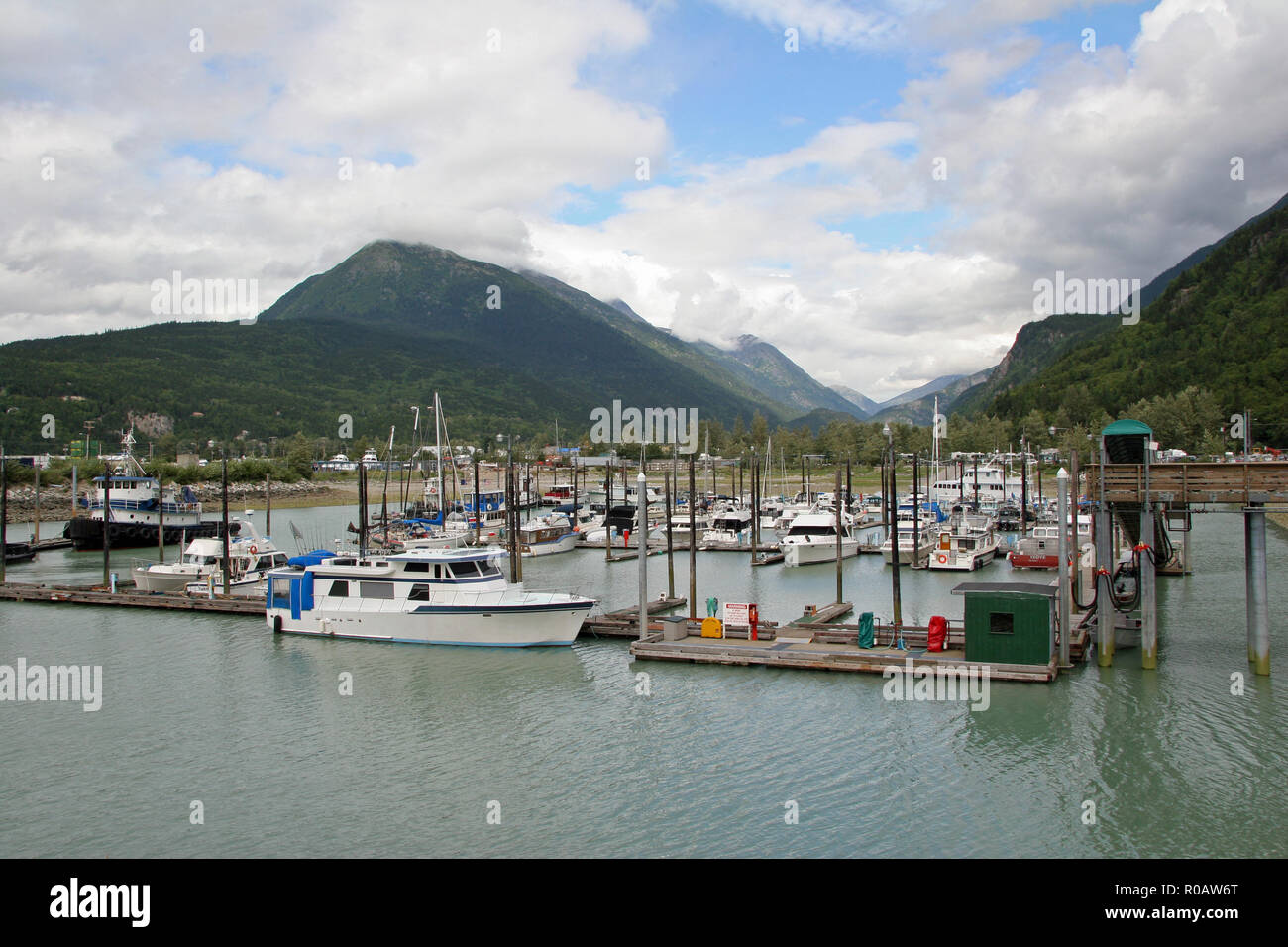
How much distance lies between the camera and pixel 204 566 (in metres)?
51.1

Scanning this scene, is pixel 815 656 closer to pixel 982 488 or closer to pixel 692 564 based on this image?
pixel 692 564

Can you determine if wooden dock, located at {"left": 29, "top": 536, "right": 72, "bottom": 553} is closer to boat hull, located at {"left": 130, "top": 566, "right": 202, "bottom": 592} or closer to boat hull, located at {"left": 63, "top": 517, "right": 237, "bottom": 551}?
boat hull, located at {"left": 63, "top": 517, "right": 237, "bottom": 551}

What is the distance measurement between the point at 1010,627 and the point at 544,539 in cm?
4884

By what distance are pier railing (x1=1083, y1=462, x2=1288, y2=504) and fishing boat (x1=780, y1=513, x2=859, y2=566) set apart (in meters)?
31.1

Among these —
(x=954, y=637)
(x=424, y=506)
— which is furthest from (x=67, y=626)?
(x=424, y=506)

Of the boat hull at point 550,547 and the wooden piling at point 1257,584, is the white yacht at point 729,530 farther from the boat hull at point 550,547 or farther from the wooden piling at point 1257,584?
the wooden piling at point 1257,584

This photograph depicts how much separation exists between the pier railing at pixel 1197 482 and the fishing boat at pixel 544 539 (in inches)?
1825

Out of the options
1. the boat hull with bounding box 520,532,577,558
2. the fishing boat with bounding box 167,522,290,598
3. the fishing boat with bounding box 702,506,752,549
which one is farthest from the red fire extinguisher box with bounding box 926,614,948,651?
the boat hull with bounding box 520,532,577,558

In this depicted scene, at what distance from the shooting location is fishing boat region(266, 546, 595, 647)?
33094 mm
